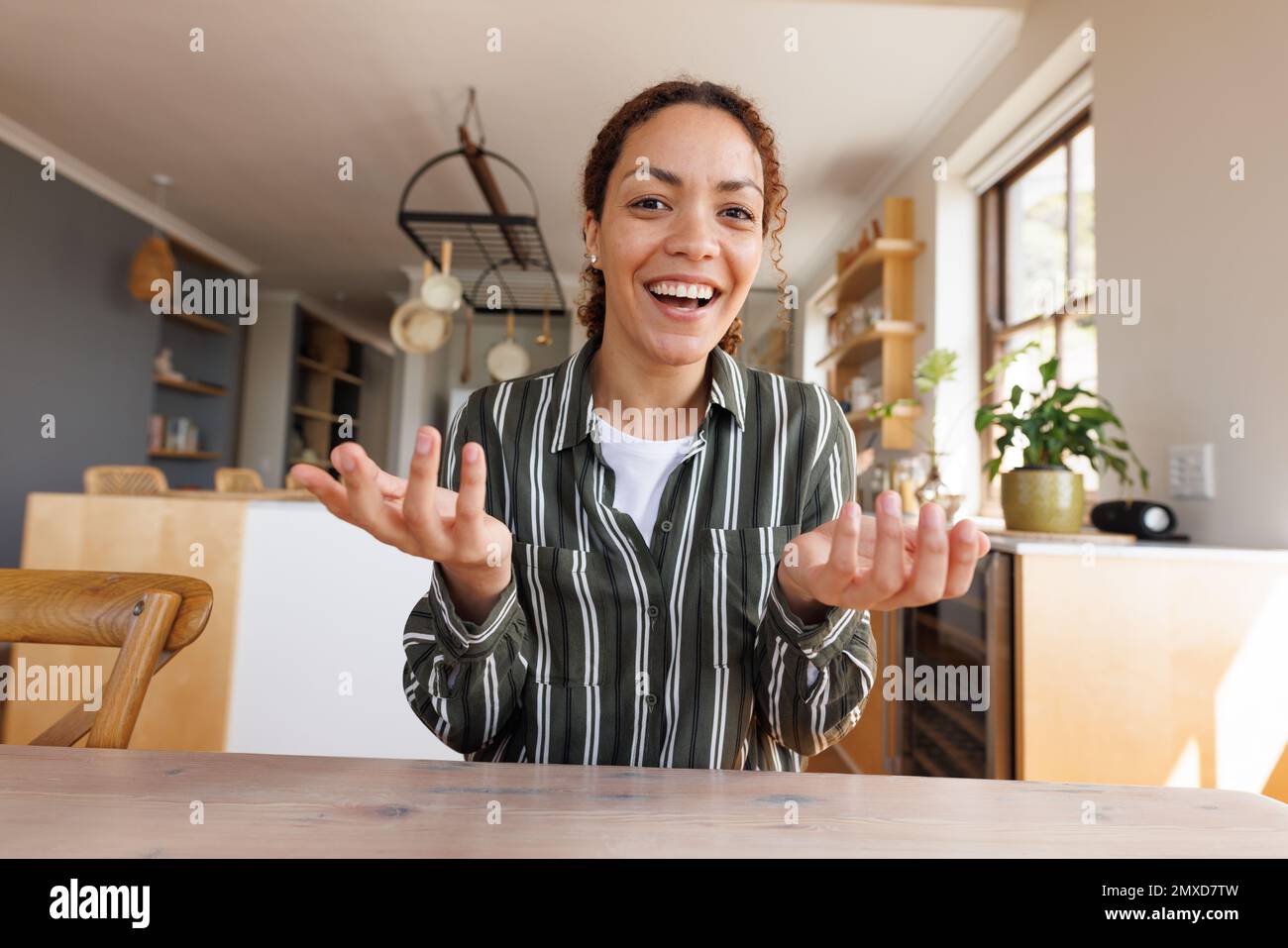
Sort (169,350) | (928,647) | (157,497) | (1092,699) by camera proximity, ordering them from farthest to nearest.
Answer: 1. (169,350)
2. (157,497)
3. (928,647)
4. (1092,699)

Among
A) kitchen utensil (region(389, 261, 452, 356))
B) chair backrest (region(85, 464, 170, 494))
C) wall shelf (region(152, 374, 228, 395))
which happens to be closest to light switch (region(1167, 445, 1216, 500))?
chair backrest (region(85, 464, 170, 494))

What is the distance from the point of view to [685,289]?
0.91 m

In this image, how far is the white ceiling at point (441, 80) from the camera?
2781mm

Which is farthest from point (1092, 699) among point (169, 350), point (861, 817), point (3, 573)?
point (169, 350)

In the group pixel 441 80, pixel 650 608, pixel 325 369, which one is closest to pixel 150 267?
pixel 441 80

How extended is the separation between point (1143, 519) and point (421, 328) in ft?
11.1

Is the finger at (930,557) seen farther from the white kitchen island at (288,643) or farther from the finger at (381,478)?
the white kitchen island at (288,643)

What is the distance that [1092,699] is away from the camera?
4.67 ft

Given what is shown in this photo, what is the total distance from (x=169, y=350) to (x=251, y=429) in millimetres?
1426

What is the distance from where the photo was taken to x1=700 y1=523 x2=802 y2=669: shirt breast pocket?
36.5 inches

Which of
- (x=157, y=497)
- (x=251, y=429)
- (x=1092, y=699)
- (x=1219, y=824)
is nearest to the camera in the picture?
(x=1219, y=824)

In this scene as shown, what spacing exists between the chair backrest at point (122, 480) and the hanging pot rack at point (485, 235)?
1.51 meters

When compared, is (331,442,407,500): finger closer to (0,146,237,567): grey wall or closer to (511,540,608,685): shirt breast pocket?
(511,540,608,685): shirt breast pocket
